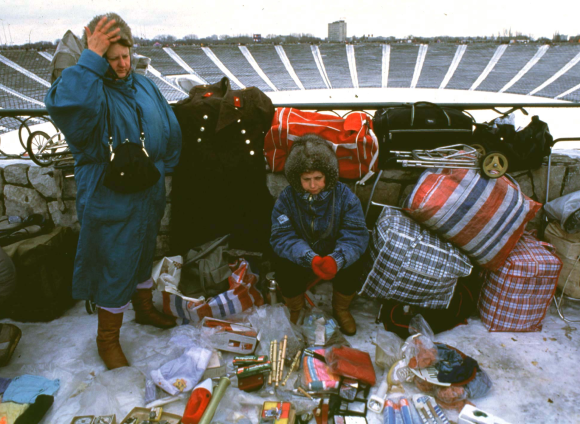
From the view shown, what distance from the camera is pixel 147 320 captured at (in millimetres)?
2455

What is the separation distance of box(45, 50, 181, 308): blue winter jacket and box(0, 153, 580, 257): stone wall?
83cm

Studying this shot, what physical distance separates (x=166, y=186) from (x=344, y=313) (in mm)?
1696

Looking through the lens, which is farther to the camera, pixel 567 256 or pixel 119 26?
pixel 567 256

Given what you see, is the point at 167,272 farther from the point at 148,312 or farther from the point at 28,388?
the point at 28,388

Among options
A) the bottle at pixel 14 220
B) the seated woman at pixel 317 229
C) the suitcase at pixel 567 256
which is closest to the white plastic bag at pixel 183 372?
the seated woman at pixel 317 229

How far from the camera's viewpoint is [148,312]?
7.93ft

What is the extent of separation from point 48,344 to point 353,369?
6.46 ft

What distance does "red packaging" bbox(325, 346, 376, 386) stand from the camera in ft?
6.36

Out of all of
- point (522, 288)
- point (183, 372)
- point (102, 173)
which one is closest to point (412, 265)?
point (522, 288)

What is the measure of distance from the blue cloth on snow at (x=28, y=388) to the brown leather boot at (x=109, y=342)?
27 cm

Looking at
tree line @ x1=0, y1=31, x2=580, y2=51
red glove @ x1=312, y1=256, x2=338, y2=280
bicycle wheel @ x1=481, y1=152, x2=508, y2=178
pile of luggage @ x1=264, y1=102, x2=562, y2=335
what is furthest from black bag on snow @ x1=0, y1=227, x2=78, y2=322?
tree line @ x1=0, y1=31, x2=580, y2=51

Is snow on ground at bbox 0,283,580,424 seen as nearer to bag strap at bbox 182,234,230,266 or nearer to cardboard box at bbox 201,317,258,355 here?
cardboard box at bbox 201,317,258,355

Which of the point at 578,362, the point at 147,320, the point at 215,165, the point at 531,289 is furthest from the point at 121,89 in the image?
the point at 578,362

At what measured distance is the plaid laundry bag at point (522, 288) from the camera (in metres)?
2.23
